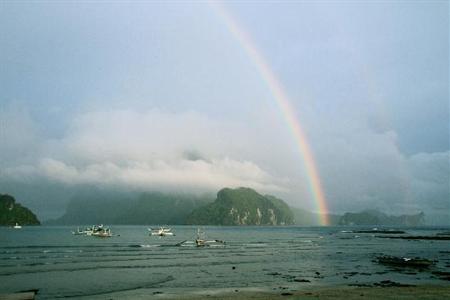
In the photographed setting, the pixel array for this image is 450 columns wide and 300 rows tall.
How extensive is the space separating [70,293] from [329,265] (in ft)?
131

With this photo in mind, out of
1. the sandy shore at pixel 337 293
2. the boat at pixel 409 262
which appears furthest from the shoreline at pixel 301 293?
the boat at pixel 409 262

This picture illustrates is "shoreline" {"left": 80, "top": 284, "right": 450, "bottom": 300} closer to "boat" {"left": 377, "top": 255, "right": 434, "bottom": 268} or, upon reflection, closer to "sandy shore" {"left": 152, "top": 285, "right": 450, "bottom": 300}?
"sandy shore" {"left": 152, "top": 285, "right": 450, "bottom": 300}

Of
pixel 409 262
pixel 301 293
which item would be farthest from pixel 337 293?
pixel 409 262

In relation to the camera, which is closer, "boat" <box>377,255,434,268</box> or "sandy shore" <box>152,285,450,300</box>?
"sandy shore" <box>152,285,450,300</box>

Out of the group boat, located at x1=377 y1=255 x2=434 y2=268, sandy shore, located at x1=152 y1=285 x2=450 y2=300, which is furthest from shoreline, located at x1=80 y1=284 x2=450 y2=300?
boat, located at x1=377 y1=255 x2=434 y2=268

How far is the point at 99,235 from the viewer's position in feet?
566

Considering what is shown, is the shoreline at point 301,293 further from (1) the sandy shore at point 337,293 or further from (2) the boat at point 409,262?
(2) the boat at point 409,262

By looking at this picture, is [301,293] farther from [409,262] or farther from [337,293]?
[409,262]

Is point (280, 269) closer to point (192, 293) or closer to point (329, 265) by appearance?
point (329, 265)

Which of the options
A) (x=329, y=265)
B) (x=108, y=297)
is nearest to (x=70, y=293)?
(x=108, y=297)

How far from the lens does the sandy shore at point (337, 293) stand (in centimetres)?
3578

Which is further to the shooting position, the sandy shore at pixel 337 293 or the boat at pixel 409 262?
the boat at pixel 409 262

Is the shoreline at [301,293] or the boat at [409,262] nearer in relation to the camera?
the shoreline at [301,293]

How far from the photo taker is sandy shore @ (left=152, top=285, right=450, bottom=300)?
35.8 m
